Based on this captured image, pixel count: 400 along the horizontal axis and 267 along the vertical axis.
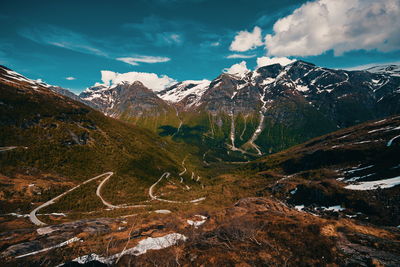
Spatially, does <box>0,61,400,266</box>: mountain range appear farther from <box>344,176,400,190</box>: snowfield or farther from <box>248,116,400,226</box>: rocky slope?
<box>248,116,400,226</box>: rocky slope

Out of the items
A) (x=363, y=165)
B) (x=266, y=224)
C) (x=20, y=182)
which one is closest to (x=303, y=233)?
(x=266, y=224)

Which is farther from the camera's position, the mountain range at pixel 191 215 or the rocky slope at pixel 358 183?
the rocky slope at pixel 358 183

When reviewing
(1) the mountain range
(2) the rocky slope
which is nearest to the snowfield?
(2) the rocky slope

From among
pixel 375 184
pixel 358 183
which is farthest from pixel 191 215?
pixel 375 184

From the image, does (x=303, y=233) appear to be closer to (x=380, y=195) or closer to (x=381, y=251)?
(x=381, y=251)

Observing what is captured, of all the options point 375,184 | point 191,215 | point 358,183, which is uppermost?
point 375,184

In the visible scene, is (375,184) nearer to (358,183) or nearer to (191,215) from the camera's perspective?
(358,183)

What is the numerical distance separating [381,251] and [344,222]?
19593mm

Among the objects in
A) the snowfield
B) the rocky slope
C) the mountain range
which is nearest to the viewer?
the mountain range

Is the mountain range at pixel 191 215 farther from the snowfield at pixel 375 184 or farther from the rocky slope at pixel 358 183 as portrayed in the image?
the rocky slope at pixel 358 183

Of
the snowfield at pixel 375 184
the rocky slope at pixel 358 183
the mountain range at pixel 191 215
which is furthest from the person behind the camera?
the snowfield at pixel 375 184

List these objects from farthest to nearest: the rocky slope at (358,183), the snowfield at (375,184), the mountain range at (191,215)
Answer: the snowfield at (375,184) → the rocky slope at (358,183) → the mountain range at (191,215)

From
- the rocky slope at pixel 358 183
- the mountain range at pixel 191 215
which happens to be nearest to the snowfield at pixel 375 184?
the rocky slope at pixel 358 183

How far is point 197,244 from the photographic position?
→ 68.4 meters
